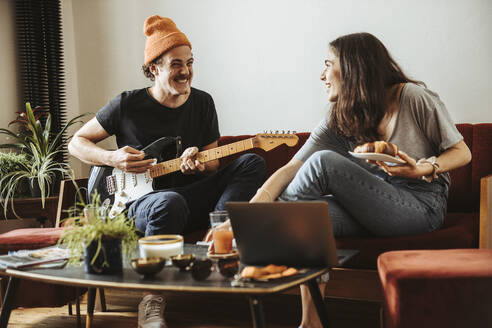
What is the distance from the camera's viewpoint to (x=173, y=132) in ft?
8.24

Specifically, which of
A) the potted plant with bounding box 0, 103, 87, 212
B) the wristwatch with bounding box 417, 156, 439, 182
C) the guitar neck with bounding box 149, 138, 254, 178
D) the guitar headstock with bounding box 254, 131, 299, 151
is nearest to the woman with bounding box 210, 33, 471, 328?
the wristwatch with bounding box 417, 156, 439, 182

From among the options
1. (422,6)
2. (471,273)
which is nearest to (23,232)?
(471,273)

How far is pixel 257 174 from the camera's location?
7.72 ft

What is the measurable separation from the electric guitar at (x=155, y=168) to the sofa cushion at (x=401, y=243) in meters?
0.71

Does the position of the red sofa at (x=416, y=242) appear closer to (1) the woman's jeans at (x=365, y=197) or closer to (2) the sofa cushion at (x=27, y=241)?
(1) the woman's jeans at (x=365, y=197)

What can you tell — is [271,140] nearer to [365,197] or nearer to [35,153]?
[365,197]

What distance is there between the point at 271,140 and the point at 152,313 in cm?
97

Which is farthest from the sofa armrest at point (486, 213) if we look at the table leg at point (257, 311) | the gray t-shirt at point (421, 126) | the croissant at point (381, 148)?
the table leg at point (257, 311)

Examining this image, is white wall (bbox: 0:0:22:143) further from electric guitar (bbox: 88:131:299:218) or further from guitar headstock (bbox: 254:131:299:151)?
guitar headstock (bbox: 254:131:299:151)

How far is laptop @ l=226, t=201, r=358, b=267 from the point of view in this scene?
126 centimetres

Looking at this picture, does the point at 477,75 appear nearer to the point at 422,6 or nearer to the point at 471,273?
the point at 422,6

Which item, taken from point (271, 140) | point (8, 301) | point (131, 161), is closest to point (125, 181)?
point (131, 161)

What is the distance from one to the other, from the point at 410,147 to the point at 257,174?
75cm

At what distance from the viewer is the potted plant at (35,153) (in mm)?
2791
